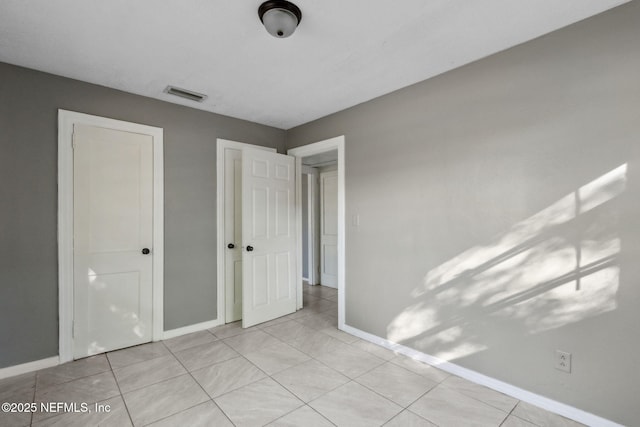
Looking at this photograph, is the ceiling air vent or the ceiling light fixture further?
the ceiling air vent

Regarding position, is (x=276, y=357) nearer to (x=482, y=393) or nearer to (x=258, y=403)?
(x=258, y=403)

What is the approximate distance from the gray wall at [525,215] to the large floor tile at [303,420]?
116 cm

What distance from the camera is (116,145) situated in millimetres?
2734

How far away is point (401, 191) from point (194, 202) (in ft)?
7.24

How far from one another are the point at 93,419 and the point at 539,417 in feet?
9.09

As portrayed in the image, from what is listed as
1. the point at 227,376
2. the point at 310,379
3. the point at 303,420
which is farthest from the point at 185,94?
the point at 303,420

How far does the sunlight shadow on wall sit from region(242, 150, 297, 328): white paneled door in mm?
1791

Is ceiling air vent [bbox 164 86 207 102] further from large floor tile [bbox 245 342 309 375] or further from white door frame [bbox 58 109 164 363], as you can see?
large floor tile [bbox 245 342 309 375]

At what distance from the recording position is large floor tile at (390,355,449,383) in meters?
2.30

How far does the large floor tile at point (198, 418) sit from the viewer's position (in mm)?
1756

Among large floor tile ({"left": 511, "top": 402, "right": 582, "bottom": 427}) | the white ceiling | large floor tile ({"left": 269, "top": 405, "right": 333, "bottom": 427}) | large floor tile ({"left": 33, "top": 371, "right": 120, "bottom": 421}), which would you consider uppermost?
the white ceiling

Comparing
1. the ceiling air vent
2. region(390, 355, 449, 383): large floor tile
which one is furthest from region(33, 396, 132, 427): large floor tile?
the ceiling air vent

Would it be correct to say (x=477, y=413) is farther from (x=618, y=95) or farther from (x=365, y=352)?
(x=618, y=95)

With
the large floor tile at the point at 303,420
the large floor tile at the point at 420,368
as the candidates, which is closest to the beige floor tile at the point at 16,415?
the large floor tile at the point at 303,420
